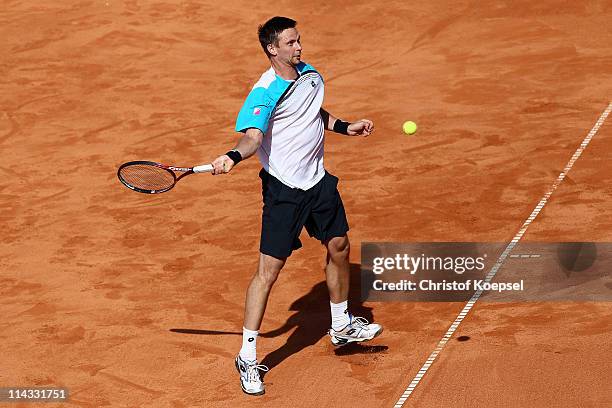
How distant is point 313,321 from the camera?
29.5 ft

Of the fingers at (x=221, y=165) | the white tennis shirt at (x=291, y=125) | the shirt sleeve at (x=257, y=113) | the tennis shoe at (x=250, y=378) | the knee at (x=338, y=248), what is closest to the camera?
the fingers at (x=221, y=165)

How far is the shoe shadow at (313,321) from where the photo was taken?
8414 mm

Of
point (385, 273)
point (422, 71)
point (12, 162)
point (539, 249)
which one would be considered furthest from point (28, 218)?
point (422, 71)

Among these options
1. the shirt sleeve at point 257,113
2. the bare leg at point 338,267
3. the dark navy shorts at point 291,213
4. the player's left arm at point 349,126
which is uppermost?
the shirt sleeve at point 257,113

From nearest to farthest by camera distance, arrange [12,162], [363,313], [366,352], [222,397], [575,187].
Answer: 1. [222,397]
2. [366,352]
3. [363,313]
4. [575,187]
5. [12,162]

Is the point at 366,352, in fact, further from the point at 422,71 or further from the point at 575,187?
the point at 422,71

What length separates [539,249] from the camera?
9.88 metres

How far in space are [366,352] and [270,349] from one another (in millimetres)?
745

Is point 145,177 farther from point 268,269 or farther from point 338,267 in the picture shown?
point 338,267

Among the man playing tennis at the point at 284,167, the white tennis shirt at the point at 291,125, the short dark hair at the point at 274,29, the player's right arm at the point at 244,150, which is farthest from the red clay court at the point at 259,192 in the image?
the short dark hair at the point at 274,29

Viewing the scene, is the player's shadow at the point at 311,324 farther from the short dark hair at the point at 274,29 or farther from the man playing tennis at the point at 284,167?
the short dark hair at the point at 274,29

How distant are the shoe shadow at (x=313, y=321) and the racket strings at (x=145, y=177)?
1.46 m

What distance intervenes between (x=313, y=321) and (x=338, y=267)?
0.93 meters

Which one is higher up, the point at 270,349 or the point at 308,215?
the point at 308,215
